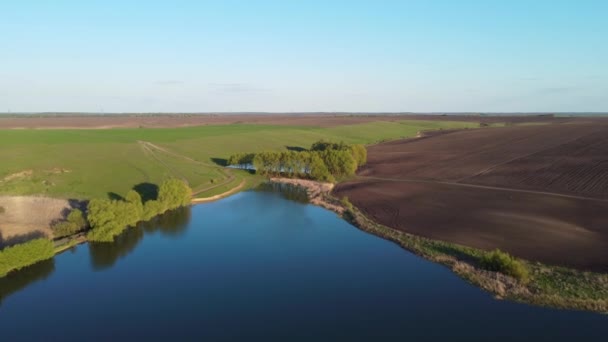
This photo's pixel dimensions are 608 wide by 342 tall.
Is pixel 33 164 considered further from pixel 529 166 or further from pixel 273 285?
pixel 529 166

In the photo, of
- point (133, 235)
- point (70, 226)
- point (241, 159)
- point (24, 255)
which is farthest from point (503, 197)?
point (24, 255)

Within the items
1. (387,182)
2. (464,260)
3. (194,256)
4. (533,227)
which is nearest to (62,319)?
(194,256)

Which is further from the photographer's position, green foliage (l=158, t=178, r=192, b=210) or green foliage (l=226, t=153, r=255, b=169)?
green foliage (l=226, t=153, r=255, b=169)

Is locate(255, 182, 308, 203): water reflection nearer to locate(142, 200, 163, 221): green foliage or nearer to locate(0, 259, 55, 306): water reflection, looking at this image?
locate(142, 200, 163, 221): green foliage

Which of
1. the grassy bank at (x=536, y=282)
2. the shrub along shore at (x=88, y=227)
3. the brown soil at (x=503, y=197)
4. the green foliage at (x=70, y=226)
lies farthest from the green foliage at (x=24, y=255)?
the brown soil at (x=503, y=197)

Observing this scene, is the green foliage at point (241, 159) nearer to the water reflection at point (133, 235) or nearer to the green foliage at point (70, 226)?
the water reflection at point (133, 235)

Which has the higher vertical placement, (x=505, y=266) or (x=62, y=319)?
(x=505, y=266)

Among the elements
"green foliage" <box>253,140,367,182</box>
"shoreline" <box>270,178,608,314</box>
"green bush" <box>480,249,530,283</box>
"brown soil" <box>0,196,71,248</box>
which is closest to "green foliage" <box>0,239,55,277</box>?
"brown soil" <box>0,196,71,248</box>
